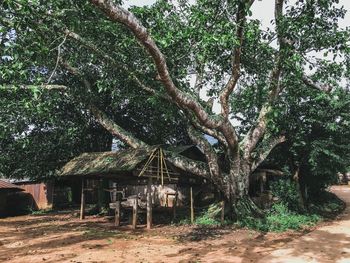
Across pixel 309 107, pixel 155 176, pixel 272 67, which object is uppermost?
pixel 272 67

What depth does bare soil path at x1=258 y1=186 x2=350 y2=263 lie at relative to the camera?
11.1 meters

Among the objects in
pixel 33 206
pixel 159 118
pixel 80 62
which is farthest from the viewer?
pixel 33 206

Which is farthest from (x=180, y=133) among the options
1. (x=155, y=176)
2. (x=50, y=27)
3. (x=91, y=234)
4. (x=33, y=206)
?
(x=50, y=27)

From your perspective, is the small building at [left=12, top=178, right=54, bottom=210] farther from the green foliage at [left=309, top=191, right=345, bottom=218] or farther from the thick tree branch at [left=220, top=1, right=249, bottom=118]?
the green foliage at [left=309, top=191, right=345, bottom=218]

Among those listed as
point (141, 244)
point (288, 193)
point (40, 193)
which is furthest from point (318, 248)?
point (40, 193)

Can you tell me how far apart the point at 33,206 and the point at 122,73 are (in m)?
18.2

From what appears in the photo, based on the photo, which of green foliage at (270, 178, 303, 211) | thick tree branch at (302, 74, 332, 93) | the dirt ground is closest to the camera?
the dirt ground

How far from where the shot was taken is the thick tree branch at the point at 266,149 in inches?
788

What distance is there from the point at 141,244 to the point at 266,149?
32.7 ft

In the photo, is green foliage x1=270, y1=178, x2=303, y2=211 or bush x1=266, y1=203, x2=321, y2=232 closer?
bush x1=266, y1=203, x2=321, y2=232

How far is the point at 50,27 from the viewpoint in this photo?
13.5 meters

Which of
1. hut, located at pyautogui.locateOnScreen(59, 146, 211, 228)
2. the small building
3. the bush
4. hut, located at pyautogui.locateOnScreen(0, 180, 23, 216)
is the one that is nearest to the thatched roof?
hut, located at pyautogui.locateOnScreen(59, 146, 211, 228)

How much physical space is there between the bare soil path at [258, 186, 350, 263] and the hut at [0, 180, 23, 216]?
19.7m

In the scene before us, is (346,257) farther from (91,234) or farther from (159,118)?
(159,118)
